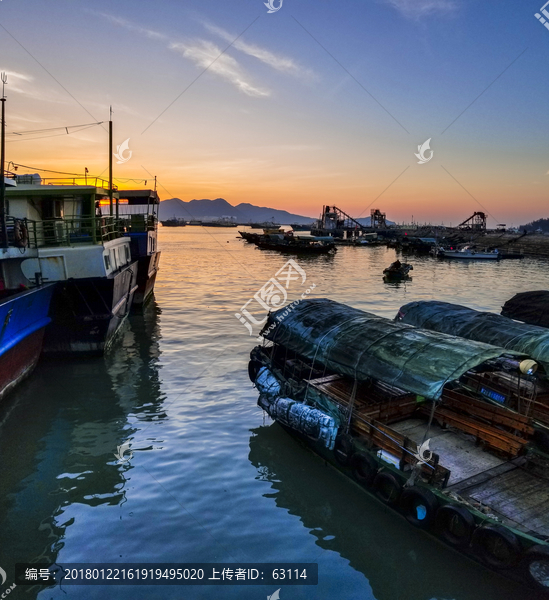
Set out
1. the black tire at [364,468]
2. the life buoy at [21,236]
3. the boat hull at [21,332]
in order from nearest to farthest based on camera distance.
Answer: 1. the black tire at [364,468]
2. the boat hull at [21,332]
3. the life buoy at [21,236]

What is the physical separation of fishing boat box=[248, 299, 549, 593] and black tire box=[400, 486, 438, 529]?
0.06 feet

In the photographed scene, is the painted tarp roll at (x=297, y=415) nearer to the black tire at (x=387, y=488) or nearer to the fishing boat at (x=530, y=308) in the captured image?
the black tire at (x=387, y=488)

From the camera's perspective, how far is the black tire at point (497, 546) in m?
6.11

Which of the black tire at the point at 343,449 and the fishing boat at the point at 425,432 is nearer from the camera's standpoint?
the fishing boat at the point at 425,432

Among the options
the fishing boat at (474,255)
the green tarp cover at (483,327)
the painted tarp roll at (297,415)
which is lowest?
the painted tarp roll at (297,415)

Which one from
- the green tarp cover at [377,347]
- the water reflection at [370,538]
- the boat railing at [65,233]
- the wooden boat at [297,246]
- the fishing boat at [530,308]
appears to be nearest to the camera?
the water reflection at [370,538]

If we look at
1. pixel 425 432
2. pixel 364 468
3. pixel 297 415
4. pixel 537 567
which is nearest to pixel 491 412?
pixel 425 432

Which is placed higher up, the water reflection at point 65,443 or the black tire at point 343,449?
the black tire at point 343,449

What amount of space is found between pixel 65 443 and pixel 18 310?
14.1 ft

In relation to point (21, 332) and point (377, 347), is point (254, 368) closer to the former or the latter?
point (377, 347)

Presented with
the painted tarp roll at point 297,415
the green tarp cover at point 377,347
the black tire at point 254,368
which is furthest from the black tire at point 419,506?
the black tire at point 254,368

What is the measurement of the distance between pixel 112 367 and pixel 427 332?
40.2 ft

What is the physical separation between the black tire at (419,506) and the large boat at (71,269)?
499 inches

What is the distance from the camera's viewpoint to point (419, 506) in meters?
7.33
